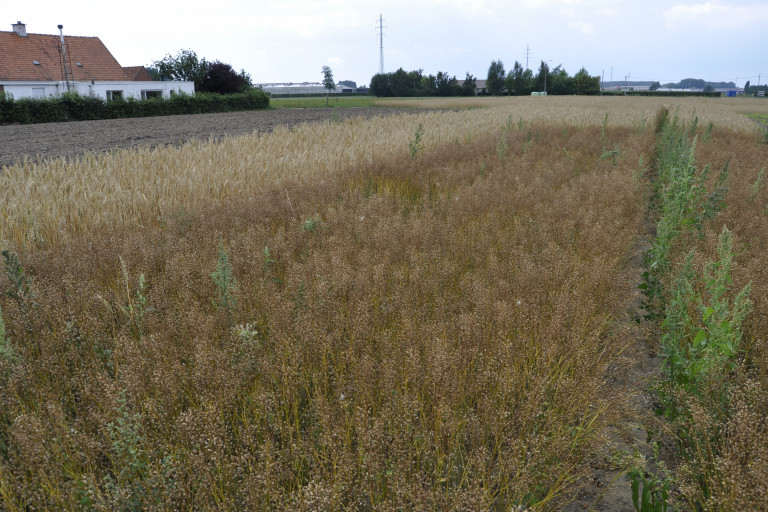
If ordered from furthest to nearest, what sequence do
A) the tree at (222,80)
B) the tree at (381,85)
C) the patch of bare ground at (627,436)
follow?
the tree at (381,85) < the tree at (222,80) < the patch of bare ground at (627,436)

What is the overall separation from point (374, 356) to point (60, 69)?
5476 centimetres

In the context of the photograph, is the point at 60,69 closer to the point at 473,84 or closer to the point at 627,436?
the point at 627,436

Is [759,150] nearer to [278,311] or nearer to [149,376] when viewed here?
[278,311]

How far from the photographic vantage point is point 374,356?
10.2 feet

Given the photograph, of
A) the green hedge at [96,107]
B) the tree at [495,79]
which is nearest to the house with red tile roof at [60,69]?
the green hedge at [96,107]

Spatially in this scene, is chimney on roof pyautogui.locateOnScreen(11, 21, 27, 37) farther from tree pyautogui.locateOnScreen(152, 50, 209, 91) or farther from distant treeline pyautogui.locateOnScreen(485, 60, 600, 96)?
distant treeline pyautogui.locateOnScreen(485, 60, 600, 96)

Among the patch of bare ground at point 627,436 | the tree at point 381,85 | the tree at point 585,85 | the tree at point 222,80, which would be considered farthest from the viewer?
the tree at point 381,85

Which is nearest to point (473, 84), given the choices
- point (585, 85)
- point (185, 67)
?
point (585, 85)

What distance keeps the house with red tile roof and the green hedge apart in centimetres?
210

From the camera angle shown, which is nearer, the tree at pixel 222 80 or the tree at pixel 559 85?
the tree at pixel 222 80

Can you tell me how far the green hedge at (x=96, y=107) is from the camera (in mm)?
27156

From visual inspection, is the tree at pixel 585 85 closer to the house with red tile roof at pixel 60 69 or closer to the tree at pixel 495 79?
the tree at pixel 495 79

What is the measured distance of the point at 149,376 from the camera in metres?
2.62

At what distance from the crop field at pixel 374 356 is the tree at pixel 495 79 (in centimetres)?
9718
